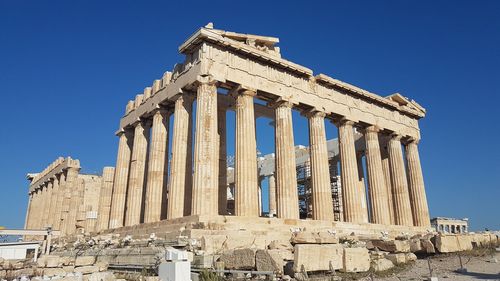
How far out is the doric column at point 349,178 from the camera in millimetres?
26672

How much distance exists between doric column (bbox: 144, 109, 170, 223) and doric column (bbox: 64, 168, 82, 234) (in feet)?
55.3

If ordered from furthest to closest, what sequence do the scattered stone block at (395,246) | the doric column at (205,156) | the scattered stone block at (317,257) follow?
the doric column at (205,156), the scattered stone block at (395,246), the scattered stone block at (317,257)

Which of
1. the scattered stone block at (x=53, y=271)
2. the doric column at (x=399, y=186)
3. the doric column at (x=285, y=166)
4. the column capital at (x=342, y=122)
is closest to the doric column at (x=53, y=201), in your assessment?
the doric column at (x=285, y=166)

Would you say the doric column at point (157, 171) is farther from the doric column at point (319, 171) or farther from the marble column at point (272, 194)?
the marble column at point (272, 194)

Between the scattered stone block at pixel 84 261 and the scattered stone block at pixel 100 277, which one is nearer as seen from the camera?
the scattered stone block at pixel 100 277

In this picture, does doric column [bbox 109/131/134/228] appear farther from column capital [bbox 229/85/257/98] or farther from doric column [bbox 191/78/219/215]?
column capital [bbox 229/85/257/98]

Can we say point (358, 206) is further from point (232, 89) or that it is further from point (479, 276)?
point (479, 276)

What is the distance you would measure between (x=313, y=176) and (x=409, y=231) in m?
8.66

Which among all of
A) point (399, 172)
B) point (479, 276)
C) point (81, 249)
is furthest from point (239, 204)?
point (399, 172)

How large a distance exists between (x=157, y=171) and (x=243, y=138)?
6272 millimetres

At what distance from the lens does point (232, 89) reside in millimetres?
23594

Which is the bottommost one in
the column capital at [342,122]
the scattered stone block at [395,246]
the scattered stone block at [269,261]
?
the scattered stone block at [269,261]

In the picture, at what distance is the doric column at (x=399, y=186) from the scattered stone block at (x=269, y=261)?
23064 mm

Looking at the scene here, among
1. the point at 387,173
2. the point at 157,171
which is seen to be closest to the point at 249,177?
the point at 157,171
